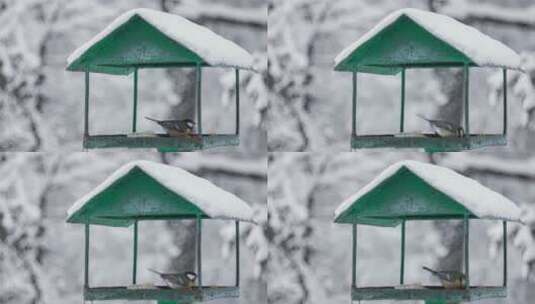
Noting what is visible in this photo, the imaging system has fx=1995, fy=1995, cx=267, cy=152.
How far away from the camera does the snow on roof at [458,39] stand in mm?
5613

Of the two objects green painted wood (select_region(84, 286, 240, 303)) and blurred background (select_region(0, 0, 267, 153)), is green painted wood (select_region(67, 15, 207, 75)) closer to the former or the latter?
green painted wood (select_region(84, 286, 240, 303))

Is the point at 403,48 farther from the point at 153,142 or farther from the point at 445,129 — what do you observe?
the point at 153,142

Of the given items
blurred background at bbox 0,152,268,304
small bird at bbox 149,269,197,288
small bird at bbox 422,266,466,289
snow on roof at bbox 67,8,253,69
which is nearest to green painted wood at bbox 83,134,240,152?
snow on roof at bbox 67,8,253,69

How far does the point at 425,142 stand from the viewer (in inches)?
223

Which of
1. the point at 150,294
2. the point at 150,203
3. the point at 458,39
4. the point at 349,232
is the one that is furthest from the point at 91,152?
the point at 458,39

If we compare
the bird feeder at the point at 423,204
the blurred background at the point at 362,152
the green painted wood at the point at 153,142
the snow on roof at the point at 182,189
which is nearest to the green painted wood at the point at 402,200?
the bird feeder at the point at 423,204

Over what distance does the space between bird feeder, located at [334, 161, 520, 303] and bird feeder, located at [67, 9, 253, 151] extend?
50 centimetres

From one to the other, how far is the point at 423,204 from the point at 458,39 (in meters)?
0.48

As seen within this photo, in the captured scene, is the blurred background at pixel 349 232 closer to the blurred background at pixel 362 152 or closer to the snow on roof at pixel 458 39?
the blurred background at pixel 362 152

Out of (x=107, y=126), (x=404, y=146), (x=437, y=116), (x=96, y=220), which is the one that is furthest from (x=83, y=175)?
(x=404, y=146)

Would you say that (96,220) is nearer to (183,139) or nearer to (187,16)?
(183,139)

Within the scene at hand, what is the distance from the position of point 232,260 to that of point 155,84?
2.46 ft

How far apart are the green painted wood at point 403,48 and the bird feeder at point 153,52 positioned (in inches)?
15.5

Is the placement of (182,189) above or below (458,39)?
below
